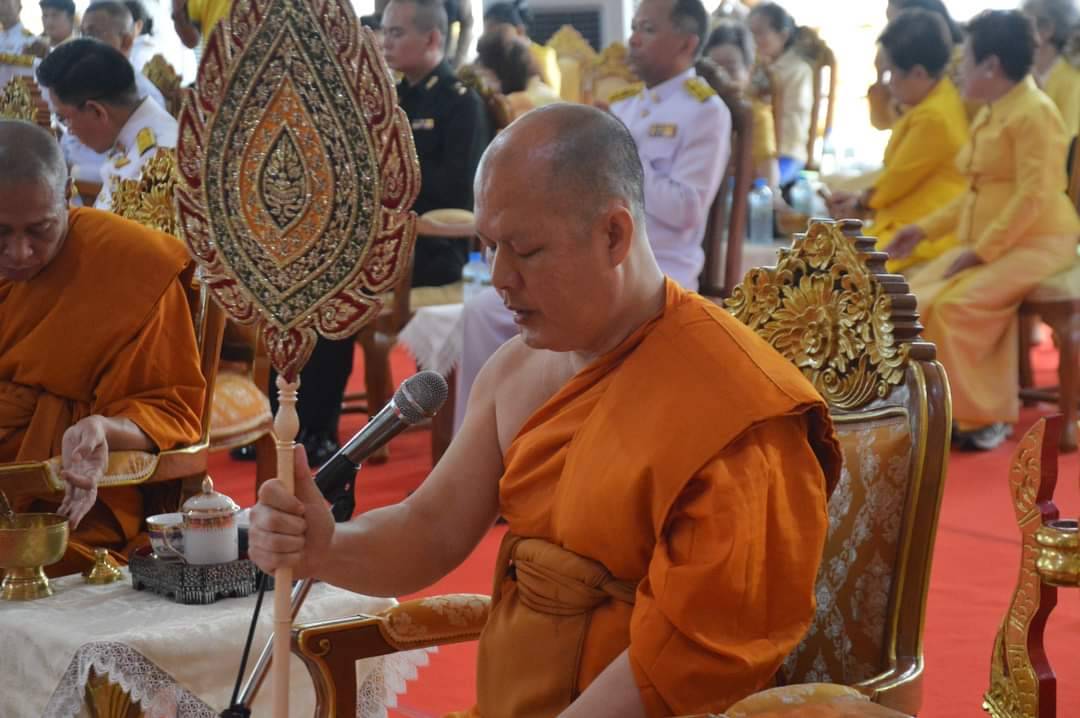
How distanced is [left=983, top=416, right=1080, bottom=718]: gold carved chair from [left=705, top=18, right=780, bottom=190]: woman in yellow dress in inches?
220

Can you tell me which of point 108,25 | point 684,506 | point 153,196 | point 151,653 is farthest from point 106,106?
point 108,25

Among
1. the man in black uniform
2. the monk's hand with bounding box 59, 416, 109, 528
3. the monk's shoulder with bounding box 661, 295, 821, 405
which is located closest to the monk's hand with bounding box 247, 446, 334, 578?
the monk's shoulder with bounding box 661, 295, 821, 405

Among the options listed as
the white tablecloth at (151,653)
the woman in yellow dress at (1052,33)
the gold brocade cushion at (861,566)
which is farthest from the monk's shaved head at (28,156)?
the woman in yellow dress at (1052,33)

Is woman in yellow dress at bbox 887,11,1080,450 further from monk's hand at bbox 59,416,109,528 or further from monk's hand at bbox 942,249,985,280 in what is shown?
monk's hand at bbox 59,416,109,528

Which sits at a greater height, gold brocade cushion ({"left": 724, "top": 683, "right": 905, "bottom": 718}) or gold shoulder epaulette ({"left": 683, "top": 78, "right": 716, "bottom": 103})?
gold shoulder epaulette ({"left": 683, "top": 78, "right": 716, "bottom": 103})

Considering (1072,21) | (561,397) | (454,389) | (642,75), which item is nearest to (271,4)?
(561,397)

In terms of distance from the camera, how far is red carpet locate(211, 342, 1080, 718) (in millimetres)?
2658

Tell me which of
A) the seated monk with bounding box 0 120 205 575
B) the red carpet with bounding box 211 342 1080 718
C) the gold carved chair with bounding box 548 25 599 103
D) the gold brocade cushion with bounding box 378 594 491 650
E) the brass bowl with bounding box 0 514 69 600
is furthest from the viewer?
the gold carved chair with bounding box 548 25 599 103

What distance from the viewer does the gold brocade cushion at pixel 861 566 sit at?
1.56 metres

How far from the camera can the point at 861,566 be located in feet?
5.14

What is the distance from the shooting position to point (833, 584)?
1592mm

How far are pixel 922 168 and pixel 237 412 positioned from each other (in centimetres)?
296

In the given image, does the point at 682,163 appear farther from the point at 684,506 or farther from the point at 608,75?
the point at 608,75

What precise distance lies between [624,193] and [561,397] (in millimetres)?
230
